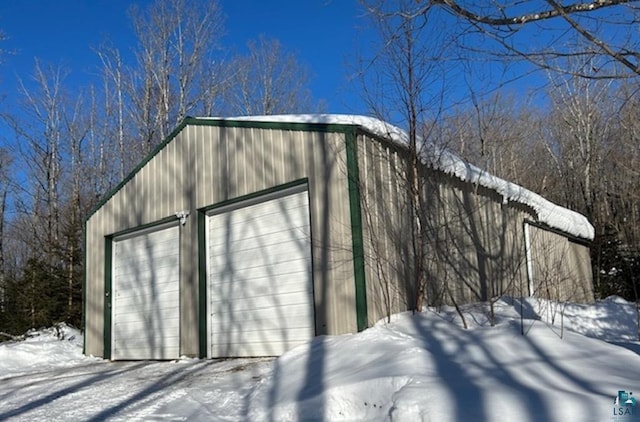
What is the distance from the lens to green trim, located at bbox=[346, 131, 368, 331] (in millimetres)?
6425

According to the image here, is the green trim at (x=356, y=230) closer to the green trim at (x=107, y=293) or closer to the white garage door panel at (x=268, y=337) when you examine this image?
the white garage door panel at (x=268, y=337)

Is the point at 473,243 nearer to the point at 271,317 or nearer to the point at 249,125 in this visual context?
the point at 271,317

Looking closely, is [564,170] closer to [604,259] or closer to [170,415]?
[604,259]

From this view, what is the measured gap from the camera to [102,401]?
220 inches

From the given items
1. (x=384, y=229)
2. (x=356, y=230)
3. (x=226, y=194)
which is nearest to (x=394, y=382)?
(x=356, y=230)

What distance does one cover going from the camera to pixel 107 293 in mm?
10562

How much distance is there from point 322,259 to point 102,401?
9.59 feet

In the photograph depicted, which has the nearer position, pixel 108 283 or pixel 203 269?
pixel 203 269

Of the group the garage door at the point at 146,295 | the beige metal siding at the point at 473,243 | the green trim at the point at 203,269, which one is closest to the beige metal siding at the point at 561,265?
the beige metal siding at the point at 473,243

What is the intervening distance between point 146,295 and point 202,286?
72.8 inches

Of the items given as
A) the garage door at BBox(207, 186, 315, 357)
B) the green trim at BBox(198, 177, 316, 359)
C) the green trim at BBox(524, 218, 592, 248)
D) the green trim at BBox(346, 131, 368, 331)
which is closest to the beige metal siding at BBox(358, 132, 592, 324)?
the green trim at BBox(346, 131, 368, 331)

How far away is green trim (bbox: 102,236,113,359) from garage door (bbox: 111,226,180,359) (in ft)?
0.28

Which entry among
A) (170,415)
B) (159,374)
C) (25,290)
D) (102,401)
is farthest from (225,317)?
(25,290)

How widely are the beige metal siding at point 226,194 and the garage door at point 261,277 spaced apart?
268 millimetres
